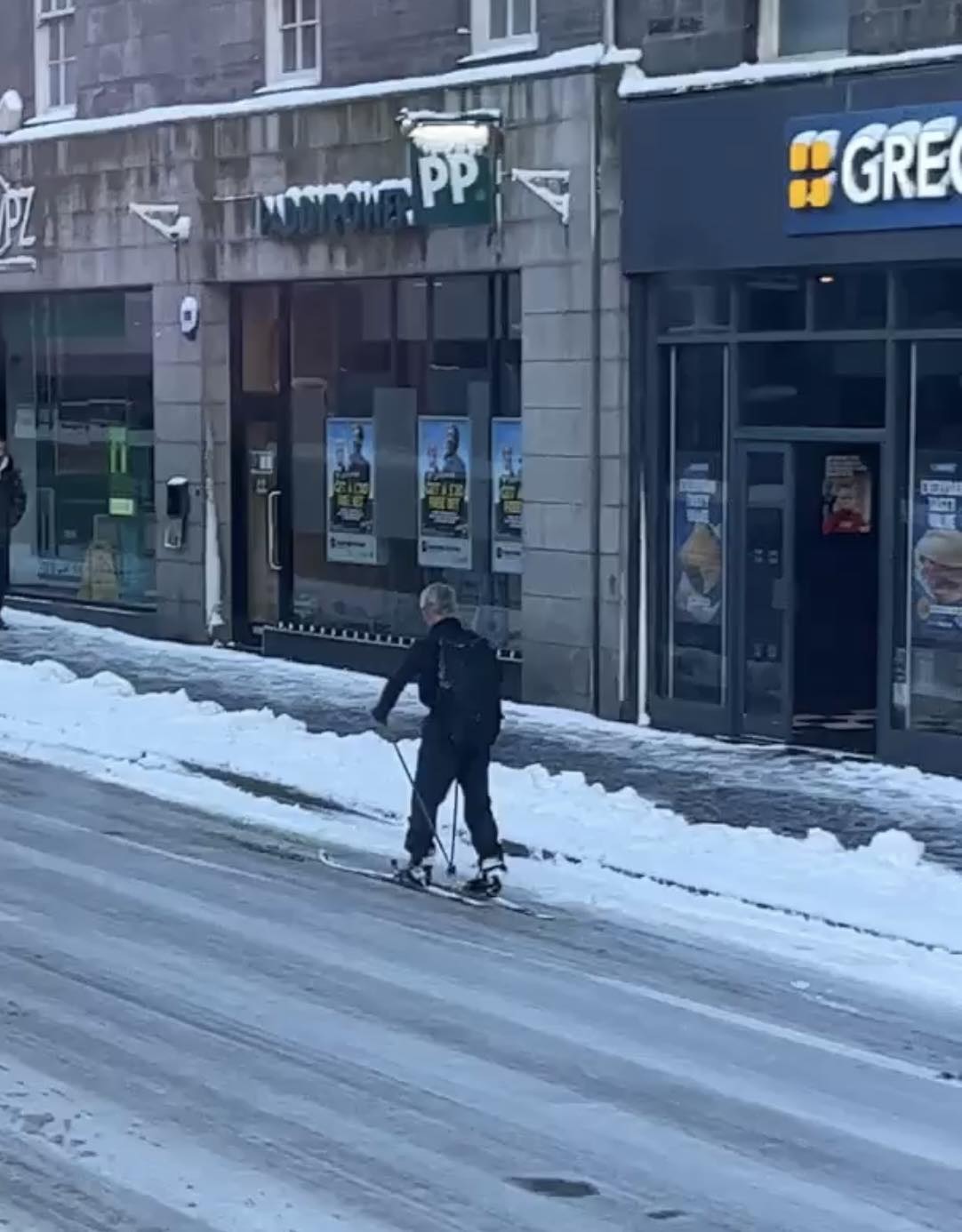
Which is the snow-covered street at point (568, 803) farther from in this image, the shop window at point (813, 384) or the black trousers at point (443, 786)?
the shop window at point (813, 384)

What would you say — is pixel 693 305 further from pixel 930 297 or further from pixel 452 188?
pixel 452 188

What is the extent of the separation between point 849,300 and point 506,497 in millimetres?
4090

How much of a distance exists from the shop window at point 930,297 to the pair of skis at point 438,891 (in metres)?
5.46

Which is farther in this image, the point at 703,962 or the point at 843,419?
the point at 843,419

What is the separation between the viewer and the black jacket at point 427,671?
1252 centimetres

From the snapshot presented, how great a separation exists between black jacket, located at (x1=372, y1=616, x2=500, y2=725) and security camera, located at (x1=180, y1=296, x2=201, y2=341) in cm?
1078

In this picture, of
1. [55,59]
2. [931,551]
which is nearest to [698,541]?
[931,551]

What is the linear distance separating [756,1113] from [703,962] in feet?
8.12

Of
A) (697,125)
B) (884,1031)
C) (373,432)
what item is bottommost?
(884,1031)

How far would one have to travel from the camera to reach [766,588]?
1722 cm

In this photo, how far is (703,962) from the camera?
11.0 metres

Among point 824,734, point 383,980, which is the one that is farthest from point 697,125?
point 383,980

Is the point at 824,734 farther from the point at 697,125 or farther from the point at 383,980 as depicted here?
the point at 383,980

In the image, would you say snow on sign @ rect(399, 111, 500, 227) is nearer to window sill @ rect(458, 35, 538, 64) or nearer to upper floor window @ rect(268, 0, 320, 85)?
window sill @ rect(458, 35, 538, 64)
